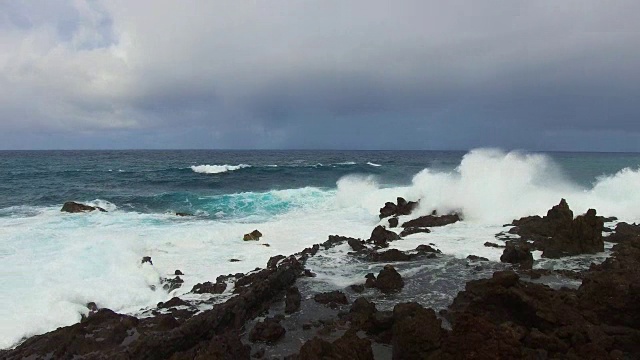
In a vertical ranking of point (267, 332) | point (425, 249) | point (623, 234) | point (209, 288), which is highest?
point (623, 234)

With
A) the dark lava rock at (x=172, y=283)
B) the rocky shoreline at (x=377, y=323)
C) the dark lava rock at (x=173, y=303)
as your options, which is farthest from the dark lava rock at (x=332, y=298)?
the dark lava rock at (x=172, y=283)

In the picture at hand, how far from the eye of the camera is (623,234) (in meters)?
14.9

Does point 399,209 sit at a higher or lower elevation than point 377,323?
higher

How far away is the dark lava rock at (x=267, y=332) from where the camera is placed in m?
8.05

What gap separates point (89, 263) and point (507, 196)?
1951 cm

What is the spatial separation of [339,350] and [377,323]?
176 cm

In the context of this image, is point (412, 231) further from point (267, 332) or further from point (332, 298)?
point (267, 332)

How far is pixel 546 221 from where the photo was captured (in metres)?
16.8

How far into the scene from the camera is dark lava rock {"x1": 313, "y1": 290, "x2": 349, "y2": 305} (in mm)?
9812

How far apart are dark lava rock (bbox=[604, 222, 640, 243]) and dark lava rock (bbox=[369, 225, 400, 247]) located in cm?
762

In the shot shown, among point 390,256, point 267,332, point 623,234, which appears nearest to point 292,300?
point 267,332

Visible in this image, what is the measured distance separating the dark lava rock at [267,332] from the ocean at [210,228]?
134 inches

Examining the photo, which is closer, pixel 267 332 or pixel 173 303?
pixel 267 332

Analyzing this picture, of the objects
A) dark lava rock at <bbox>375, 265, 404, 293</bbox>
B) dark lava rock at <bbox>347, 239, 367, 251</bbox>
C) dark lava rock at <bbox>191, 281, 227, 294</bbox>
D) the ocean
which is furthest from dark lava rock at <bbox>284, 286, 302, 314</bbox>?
dark lava rock at <bbox>347, 239, 367, 251</bbox>
